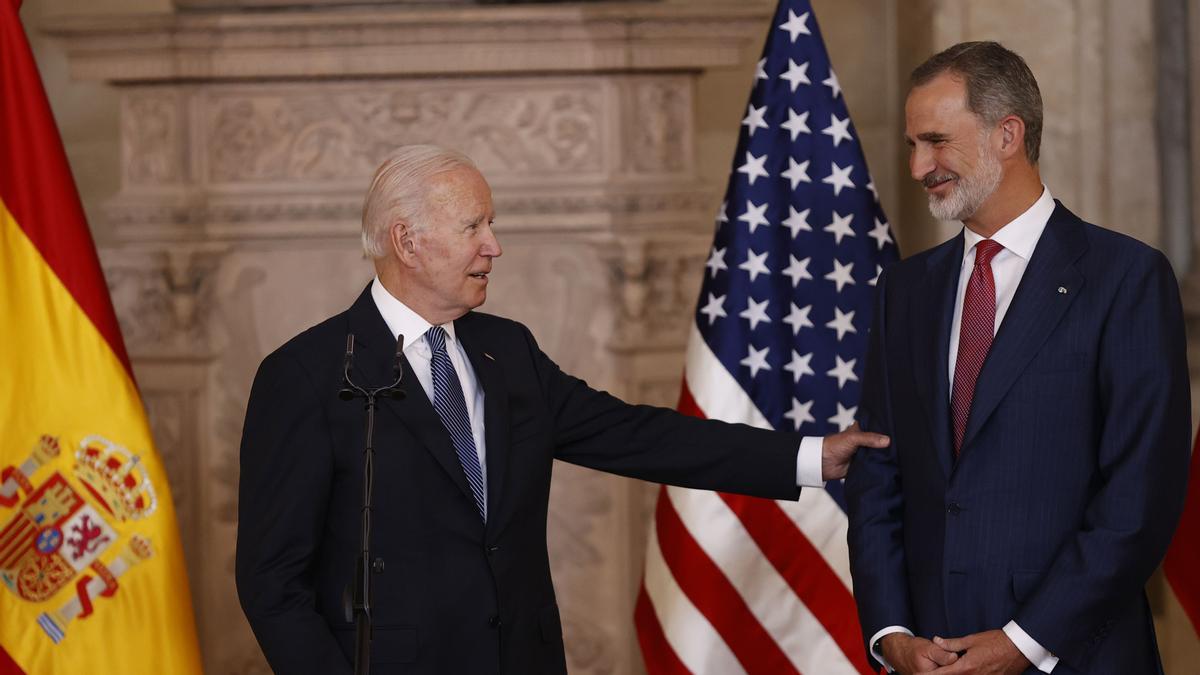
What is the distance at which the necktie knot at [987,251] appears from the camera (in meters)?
2.62

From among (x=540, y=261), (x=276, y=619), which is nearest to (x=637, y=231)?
(x=540, y=261)

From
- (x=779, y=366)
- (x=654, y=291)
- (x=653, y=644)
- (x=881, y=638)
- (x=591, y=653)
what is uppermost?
(x=654, y=291)

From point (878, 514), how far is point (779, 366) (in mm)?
1250

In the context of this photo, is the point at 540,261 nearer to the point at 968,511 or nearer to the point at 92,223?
the point at 92,223

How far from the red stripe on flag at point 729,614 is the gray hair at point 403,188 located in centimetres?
151

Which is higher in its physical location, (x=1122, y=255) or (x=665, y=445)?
Result: (x=1122, y=255)

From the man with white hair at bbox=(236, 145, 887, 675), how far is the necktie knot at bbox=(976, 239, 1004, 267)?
405 millimetres

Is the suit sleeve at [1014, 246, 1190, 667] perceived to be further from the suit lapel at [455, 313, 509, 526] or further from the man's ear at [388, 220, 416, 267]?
the man's ear at [388, 220, 416, 267]

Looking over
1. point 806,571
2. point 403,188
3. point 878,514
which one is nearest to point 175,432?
point 806,571

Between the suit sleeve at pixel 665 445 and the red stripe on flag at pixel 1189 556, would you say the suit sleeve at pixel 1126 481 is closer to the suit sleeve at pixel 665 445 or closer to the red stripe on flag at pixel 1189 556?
the suit sleeve at pixel 665 445

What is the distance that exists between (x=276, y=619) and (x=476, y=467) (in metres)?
0.46

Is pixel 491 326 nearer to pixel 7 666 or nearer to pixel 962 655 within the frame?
pixel 962 655

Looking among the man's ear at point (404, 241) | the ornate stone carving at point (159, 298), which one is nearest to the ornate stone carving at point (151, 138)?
the ornate stone carving at point (159, 298)

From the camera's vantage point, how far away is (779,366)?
3.93 meters
